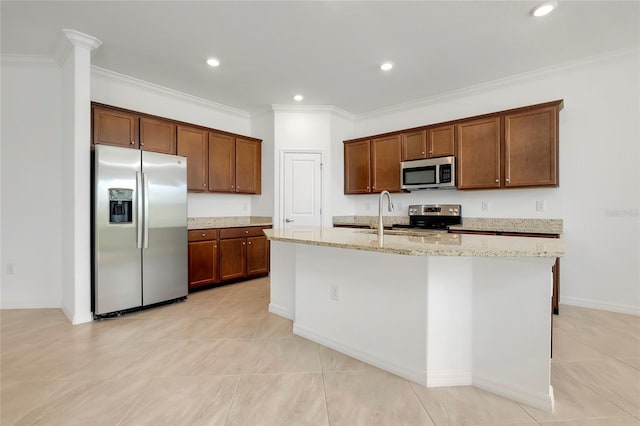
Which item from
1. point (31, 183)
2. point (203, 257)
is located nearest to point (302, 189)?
point (203, 257)

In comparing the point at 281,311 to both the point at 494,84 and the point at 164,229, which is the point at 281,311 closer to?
the point at 164,229

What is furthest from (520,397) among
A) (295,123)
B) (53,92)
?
(53,92)

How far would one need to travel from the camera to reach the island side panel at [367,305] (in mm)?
1861

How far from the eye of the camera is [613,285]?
3148 mm

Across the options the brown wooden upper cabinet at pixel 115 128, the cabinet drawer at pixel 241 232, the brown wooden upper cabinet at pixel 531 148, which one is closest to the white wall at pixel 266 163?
the cabinet drawer at pixel 241 232

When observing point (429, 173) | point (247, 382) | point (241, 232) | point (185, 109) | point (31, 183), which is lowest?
point (247, 382)

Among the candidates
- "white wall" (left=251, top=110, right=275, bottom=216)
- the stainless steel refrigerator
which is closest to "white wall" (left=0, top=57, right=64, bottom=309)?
the stainless steel refrigerator

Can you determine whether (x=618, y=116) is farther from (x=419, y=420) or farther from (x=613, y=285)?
(x=419, y=420)

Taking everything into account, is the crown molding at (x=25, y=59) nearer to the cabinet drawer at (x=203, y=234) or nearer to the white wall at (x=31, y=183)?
the white wall at (x=31, y=183)

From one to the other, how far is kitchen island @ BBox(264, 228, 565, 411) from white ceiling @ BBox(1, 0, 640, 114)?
1.98 metres

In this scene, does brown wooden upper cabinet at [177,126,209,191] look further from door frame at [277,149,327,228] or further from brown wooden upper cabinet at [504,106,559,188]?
brown wooden upper cabinet at [504,106,559,188]

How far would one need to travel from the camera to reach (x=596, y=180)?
3232 millimetres

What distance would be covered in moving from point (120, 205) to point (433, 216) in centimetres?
393

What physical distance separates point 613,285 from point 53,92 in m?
6.52
